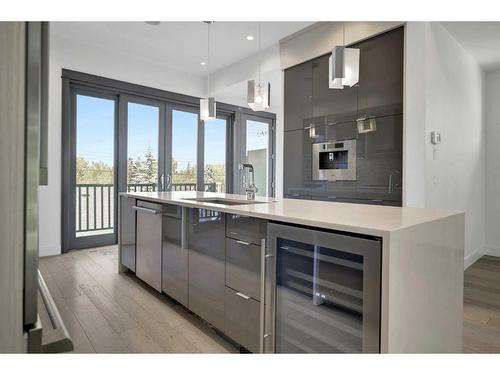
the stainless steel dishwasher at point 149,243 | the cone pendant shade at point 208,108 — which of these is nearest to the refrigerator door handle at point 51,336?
the stainless steel dishwasher at point 149,243

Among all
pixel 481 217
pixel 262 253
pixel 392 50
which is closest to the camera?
pixel 262 253

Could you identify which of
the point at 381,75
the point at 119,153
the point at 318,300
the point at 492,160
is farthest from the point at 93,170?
the point at 492,160

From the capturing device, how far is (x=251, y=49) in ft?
14.4

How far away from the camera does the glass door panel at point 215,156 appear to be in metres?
5.70

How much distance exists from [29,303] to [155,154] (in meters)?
4.37

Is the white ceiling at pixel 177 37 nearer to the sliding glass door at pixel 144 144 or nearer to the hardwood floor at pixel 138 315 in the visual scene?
the sliding glass door at pixel 144 144

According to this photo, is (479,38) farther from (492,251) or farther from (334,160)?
(492,251)

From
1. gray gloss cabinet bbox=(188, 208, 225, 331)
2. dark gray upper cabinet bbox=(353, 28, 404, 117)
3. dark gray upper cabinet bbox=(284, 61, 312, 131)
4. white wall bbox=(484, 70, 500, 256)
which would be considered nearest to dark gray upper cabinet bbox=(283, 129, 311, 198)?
dark gray upper cabinet bbox=(284, 61, 312, 131)

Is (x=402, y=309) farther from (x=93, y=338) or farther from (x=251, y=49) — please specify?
(x=251, y=49)

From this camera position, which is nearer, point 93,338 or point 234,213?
point 234,213

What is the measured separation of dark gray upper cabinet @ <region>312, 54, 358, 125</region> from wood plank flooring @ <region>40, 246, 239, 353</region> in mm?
2561

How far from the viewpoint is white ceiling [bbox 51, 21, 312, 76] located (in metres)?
3.69

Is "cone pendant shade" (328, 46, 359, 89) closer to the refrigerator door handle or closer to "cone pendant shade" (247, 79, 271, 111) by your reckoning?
"cone pendant shade" (247, 79, 271, 111)
